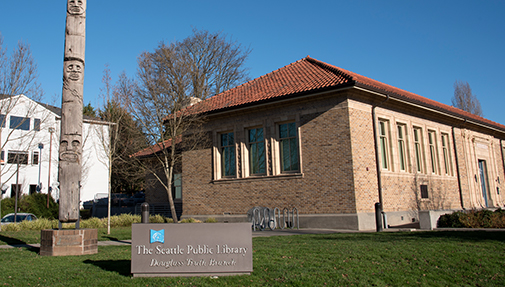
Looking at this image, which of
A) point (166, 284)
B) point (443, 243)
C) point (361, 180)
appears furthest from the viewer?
point (361, 180)

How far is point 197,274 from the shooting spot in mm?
6988

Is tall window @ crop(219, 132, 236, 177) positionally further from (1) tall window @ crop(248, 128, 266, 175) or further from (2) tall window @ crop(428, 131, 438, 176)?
(2) tall window @ crop(428, 131, 438, 176)

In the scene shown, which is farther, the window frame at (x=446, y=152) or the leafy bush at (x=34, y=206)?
the leafy bush at (x=34, y=206)

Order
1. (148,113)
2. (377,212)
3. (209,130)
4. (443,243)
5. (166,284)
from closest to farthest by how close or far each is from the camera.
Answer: (166,284) → (443,243) → (377,212) → (148,113) → (209,130)

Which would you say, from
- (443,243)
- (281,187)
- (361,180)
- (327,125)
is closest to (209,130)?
(281,187)

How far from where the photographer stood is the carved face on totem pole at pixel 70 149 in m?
10.9

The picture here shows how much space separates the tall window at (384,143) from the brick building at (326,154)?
0.17 feet

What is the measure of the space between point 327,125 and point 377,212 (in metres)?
5.22

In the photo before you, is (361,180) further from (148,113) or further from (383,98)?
(148,113)

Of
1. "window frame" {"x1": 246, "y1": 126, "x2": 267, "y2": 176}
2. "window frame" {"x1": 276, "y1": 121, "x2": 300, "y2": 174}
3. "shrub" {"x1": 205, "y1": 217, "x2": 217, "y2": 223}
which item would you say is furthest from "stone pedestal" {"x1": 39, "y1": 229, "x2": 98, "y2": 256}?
"window frame" {"x1": 246, "y1": 126, "x2": 267, "y2": 176}

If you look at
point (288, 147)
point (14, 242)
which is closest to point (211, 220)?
point (288, 147)

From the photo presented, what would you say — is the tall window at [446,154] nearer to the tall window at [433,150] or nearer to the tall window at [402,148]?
the tall window at [433,150]

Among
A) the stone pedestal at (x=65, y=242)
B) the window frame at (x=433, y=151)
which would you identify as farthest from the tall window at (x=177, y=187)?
the stone pedestal at (x=65, y=242)

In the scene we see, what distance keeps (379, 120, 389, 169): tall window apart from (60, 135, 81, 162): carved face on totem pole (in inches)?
584
